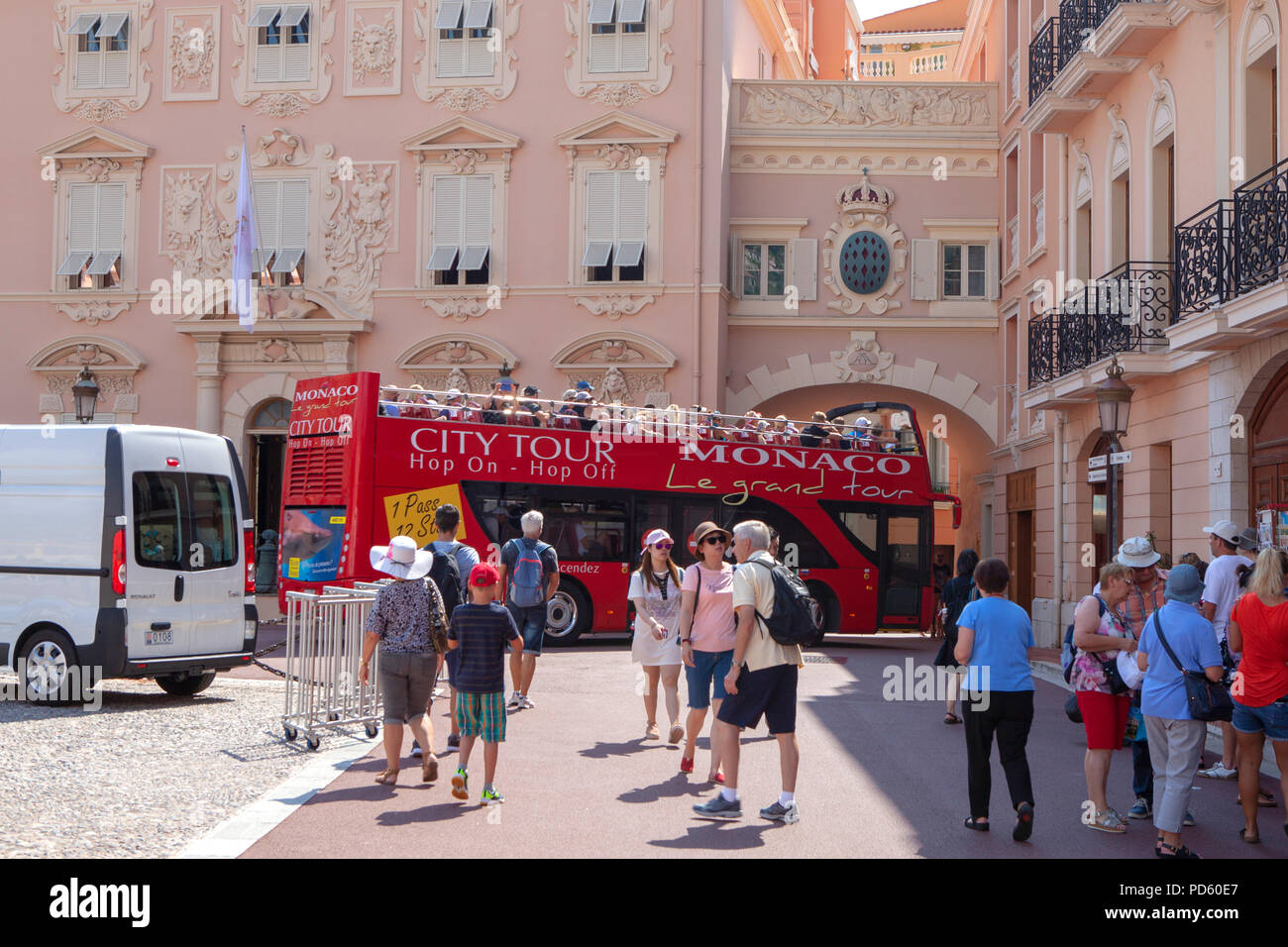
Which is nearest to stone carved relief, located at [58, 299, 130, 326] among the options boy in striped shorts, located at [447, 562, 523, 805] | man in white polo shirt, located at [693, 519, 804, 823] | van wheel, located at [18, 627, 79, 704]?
van wheel, located at [18, 627, 79, 704]

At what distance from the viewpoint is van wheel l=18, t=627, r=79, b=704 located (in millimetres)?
12930

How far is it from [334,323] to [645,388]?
6414 mm

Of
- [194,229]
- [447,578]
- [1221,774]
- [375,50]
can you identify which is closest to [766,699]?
[447,578]

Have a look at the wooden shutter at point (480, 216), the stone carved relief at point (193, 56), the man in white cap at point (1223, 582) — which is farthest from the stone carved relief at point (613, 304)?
the man in white cap at point (1223, 582)

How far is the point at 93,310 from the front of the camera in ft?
99.9

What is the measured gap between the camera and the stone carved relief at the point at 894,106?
30.2 metres

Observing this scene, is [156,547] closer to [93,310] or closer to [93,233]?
[93,310]

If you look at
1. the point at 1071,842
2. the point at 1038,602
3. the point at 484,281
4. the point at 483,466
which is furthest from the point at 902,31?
the point at 1071,842

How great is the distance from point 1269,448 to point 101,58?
988 inches

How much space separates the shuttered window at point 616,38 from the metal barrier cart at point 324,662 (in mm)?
20067

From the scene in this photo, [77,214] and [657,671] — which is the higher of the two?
[77,214]

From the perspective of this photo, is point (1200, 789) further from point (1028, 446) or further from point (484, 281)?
point (484, 281)

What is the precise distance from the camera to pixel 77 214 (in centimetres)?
3067

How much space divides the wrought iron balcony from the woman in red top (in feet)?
33.3
